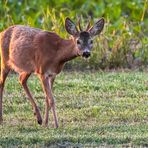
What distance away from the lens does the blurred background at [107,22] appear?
54.2 feet

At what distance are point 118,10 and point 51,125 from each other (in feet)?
23.8

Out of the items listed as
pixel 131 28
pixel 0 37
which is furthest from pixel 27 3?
pixel 0 37

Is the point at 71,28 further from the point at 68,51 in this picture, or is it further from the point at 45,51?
the point at 45,51

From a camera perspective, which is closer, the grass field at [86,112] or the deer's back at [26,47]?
the grass field at [86,112]

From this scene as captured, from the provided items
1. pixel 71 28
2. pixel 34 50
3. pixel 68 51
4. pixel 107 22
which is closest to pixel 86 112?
pixel 68 51

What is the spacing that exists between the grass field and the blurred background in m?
0.55

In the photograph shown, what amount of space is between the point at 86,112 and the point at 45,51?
126 cm

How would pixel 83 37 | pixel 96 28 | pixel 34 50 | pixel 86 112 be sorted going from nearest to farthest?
pixel 83 37
pixel 96 28
pixel 34 50
pixel 86 112

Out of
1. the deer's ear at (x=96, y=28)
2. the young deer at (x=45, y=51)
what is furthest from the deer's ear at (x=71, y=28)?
the deer's ear at (x=96, y=28)

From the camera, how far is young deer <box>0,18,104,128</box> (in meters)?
12.1

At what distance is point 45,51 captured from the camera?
12352 mm

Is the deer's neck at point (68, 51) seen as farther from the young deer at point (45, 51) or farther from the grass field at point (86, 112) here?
the grass field at point (86, 112)

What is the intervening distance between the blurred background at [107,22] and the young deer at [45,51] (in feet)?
11.9

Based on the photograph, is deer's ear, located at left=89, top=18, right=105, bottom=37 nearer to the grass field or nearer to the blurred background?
the grass field
